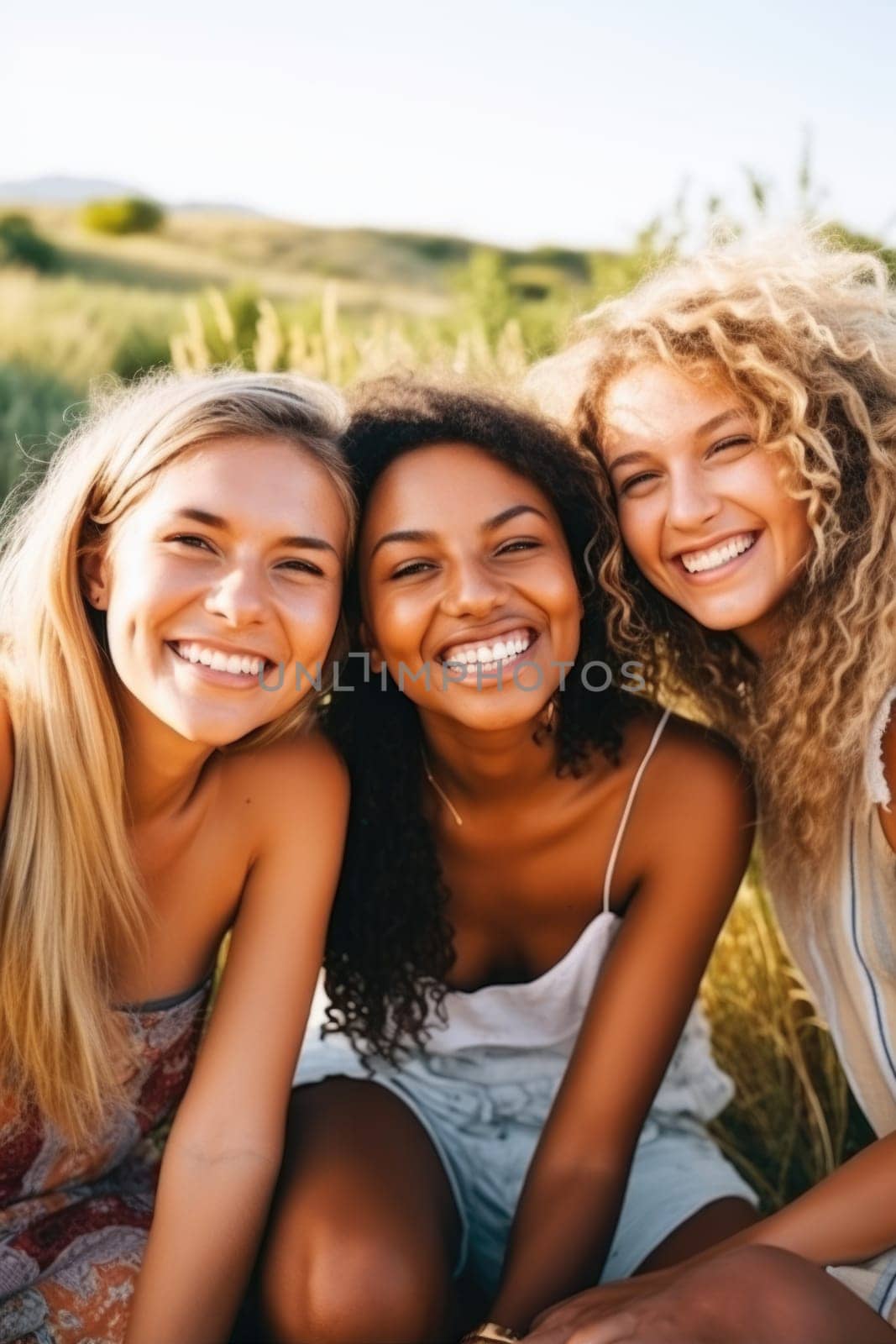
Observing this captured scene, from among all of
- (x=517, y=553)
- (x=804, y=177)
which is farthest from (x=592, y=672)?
(x=804, y=177)

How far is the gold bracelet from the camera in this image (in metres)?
2.25

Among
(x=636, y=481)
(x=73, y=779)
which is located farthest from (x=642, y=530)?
(x=73, y=779)

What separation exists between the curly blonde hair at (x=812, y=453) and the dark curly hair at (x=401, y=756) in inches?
5.1

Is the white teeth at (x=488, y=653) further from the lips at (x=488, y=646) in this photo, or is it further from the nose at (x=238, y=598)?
the nose at (x=238, y=598)

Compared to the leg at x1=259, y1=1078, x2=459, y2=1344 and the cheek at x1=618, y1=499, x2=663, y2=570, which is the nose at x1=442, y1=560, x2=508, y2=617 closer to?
the cheek at x1=618, y1=499, x2=663, y2=570

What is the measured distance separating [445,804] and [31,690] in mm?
957

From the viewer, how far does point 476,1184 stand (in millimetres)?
2922

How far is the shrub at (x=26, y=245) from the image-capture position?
22.0 m

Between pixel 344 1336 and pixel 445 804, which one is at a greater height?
pixel 445 804

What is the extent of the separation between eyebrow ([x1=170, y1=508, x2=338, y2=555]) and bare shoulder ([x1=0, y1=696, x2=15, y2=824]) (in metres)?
0.46

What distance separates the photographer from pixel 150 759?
99.3 inches

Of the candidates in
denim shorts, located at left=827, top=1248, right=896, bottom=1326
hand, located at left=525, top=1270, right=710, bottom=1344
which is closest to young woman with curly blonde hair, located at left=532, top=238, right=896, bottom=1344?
denim shorts, located at left=827, top=1248, right=896, bottom=1326

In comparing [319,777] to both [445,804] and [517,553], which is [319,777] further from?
[517,553]

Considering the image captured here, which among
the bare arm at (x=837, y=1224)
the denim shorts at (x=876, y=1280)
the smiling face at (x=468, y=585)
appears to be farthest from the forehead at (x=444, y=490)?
the denim shorts at (x=876, y=1280)
